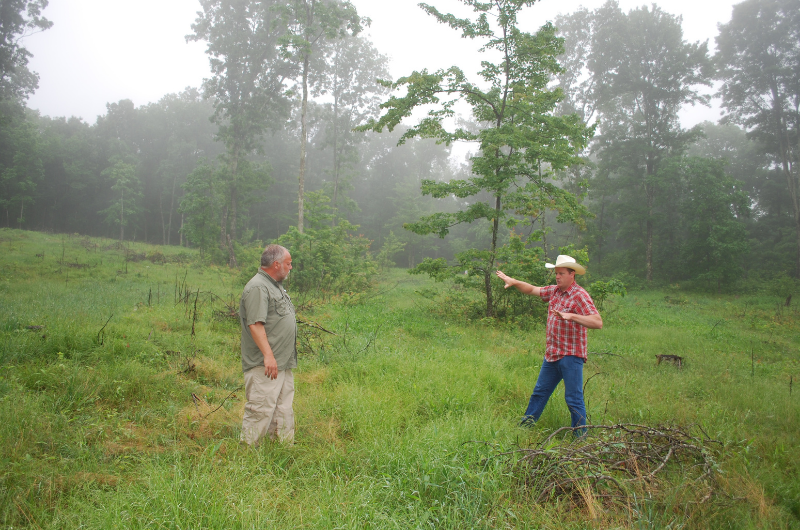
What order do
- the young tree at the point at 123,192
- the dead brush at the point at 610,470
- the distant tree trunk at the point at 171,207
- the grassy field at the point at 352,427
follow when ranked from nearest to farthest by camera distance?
the grassy field at the point at 352,427 → the dead brush at the point at 610,470 → the young tree at the point at 123,192 → the distant tree trunk at the point at 171,207

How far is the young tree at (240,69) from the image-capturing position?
25922 millimetres

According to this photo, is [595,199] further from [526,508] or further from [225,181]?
[526,508]

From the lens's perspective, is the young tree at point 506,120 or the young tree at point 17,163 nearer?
the young tree at point 506,120

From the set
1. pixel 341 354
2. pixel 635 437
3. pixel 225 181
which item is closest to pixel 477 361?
pixel 341 354

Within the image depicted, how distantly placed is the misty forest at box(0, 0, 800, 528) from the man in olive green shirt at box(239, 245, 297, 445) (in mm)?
274

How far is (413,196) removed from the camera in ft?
139

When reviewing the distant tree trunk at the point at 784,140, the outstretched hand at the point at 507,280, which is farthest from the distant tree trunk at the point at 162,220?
the distant tree trunk at the point at 784,140

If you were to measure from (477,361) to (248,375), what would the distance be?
401 centimetres

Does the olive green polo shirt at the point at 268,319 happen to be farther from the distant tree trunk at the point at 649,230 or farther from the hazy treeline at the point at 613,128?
the distant tree trunk at the point at 649,230

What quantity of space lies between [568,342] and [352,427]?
236 centimetres

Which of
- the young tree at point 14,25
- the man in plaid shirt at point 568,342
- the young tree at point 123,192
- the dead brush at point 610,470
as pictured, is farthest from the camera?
the young tree at point 123,192

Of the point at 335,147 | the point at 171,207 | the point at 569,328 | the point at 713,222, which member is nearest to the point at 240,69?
the point at 335,147

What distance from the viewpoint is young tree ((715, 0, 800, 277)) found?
2333 cm

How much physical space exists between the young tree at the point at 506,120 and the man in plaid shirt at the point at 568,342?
6429 mm
